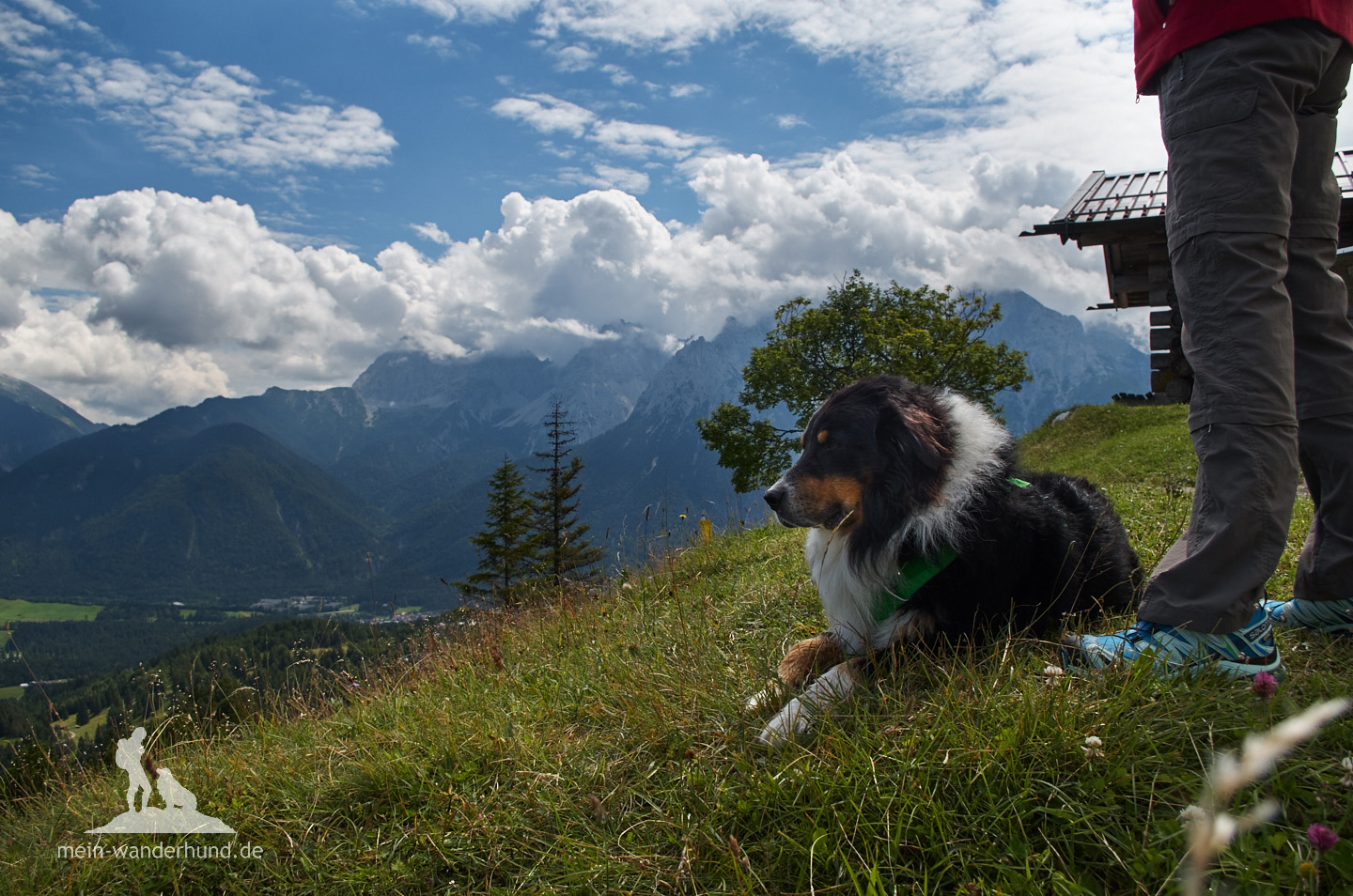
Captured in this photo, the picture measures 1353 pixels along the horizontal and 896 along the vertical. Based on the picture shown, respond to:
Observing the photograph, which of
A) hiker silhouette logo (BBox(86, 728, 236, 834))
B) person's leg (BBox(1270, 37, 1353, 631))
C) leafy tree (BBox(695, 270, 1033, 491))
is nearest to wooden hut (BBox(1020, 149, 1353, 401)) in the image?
person's leg (BBox(1270, 37, 1353, 631))

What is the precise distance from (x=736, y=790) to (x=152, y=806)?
9.17ft

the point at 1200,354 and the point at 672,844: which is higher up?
the point at 1200,354

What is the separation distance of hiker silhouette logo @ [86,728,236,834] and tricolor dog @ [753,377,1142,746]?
2.63m

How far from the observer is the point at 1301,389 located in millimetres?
3125

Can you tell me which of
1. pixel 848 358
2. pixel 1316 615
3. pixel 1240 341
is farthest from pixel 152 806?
pixel 848 358

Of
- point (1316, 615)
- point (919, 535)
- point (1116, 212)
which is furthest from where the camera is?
point (1116, 212)

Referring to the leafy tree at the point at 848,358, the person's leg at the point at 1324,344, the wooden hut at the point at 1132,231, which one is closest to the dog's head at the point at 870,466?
the person's leg at the point at 1324,344

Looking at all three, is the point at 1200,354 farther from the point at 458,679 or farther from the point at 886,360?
the point at 886,360

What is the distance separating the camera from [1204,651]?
271cm

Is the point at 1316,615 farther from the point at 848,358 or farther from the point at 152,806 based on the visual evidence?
the point at 848,358

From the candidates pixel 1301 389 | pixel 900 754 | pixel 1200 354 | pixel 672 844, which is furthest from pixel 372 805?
pixel 1301 389

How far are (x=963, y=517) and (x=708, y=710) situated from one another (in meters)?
1.40

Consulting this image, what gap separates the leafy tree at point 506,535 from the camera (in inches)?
1497

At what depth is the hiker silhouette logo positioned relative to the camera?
3.27 m
